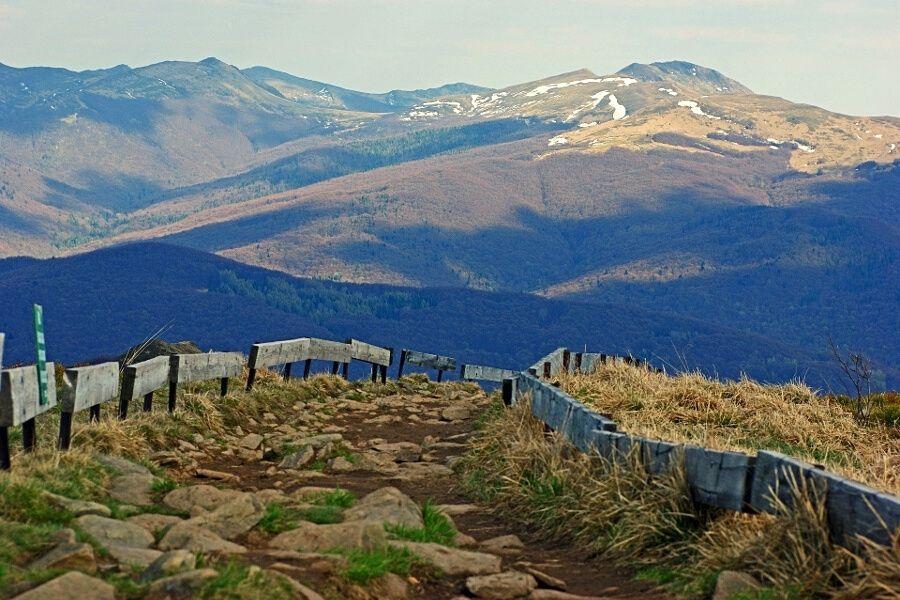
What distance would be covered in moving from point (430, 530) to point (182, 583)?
325 centimetres

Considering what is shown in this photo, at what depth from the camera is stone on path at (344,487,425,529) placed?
10.2m

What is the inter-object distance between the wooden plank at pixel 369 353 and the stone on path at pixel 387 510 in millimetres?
14435

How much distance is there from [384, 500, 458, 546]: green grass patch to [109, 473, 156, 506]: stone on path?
7.49 ft

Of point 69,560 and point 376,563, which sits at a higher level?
point 69,560

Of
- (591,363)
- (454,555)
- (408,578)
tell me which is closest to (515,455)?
(454,555)

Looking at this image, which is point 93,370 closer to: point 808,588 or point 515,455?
Result: point 515,455

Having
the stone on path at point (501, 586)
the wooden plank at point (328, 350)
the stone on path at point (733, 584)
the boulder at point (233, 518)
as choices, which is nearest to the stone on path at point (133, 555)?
the boulder at point (233, 518)

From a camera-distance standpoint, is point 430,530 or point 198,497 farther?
point 198,497

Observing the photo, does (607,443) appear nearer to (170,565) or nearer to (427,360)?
(170,565)

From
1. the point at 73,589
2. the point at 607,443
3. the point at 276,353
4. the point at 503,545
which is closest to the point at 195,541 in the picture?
the point at 73,589

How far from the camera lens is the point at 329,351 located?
24.2 metres

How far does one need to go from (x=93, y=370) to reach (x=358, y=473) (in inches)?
121

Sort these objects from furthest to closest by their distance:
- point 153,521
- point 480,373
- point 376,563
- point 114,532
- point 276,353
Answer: point 480,373, point 276,353, point 153,521, point 114,532, point 376,563

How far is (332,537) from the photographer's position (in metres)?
9.03
